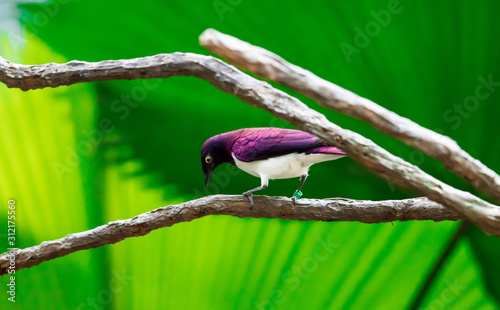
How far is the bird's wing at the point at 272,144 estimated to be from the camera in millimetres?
1629

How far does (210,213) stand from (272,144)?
0.32 metres

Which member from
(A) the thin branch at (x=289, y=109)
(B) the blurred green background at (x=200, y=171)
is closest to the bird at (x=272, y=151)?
(B) the blurred green background at (x=200, y=171)

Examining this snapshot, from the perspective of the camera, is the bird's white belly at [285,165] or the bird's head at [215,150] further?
the bird's head at [215,150]

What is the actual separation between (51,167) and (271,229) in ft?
3.13

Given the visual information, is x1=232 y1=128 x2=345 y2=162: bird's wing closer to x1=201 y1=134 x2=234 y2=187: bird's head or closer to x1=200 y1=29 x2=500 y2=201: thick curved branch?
x1=201 y1=134 x2=234 y2=187: bird's head

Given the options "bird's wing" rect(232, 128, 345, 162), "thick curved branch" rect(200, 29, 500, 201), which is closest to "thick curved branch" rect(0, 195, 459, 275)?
"bird's wing" rect(232, 128, 345, 162)

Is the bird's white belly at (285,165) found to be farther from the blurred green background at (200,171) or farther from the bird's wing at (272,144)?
the blurred green background at (200,171)

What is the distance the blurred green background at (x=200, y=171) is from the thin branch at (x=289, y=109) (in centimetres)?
68

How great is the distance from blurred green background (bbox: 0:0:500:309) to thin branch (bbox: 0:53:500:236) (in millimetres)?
678

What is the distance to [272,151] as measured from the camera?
1703 millimetres

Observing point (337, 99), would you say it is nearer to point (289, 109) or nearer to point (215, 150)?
point (289, 109)

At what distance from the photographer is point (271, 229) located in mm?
2146

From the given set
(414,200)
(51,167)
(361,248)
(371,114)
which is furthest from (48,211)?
(371,114)

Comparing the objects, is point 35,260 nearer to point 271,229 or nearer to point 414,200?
point 271,229
